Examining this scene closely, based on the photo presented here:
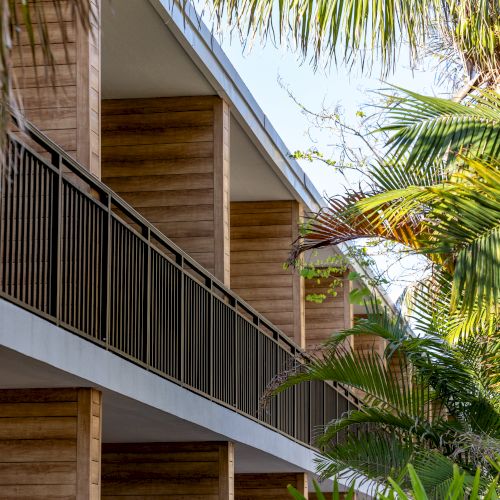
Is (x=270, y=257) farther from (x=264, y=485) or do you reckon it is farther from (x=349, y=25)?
(x=349, y=25)

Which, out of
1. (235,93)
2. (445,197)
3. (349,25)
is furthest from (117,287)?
(235,93)

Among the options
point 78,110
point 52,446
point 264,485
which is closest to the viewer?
point 52,446

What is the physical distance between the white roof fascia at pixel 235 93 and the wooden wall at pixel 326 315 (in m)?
4.10

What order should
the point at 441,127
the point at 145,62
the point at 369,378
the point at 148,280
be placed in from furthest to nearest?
the point at 145,62
the point at 369,378
the point at 148,280
the point at 441,127

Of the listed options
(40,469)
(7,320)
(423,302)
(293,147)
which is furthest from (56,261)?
(293,147)

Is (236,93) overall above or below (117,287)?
above

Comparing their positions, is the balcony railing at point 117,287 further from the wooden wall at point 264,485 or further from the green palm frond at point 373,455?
the wooden wall at point 264,485

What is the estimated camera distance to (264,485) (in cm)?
1620

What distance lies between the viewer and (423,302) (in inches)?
410

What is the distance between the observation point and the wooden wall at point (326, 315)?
73.8ft

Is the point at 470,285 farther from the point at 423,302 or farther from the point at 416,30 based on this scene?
the point at 423,302

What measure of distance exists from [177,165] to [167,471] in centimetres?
359

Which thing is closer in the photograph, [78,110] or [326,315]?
[78,110]

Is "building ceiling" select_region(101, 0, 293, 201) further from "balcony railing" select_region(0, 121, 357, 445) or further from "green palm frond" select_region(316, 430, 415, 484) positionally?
"green palm frond" select_region(316, 430, 415, 484)
